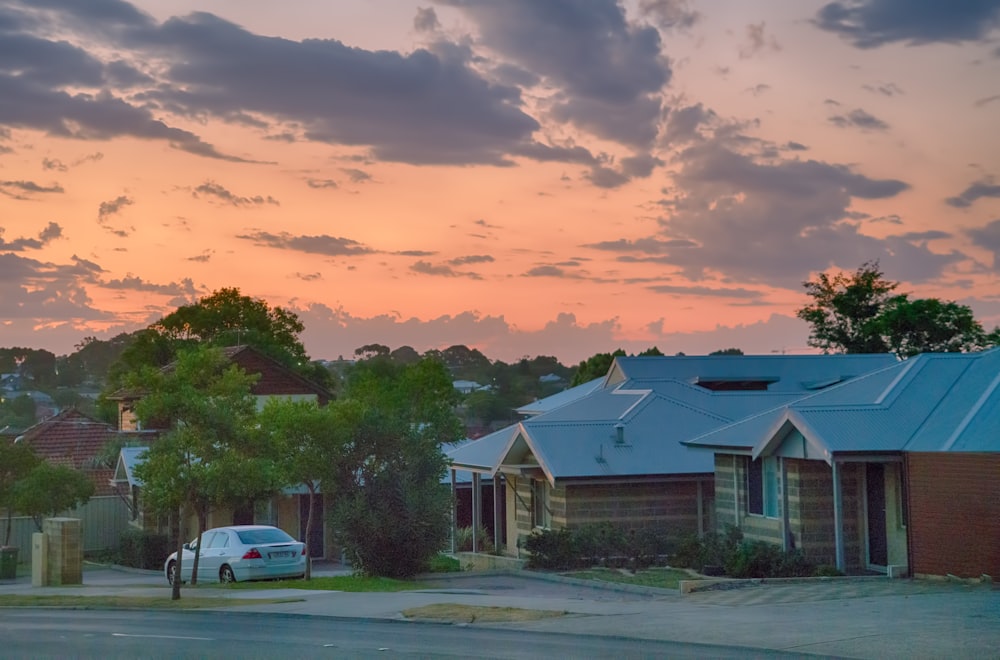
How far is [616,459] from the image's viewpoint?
30.6 meters

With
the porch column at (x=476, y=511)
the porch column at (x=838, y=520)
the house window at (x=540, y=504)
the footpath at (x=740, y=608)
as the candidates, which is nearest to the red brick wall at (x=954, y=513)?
the footpath at (x=740, y=608)

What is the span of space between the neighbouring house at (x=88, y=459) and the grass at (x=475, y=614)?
23.7 meters

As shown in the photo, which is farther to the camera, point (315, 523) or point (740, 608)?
point (315, 523)

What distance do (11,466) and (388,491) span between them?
1798 cm

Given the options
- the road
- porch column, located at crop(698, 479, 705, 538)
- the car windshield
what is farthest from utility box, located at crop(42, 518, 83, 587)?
porch column, located at crop(698, 479, 705, 538)

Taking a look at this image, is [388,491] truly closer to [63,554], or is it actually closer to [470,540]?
[63,554]

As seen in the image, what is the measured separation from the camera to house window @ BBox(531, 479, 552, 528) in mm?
32031

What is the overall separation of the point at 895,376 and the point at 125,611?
1707 cm

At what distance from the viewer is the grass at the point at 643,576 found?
80.6ft

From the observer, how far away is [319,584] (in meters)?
25.8

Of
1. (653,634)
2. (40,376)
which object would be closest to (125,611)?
(653,634)

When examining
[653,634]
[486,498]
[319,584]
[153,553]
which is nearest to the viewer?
[653,634]

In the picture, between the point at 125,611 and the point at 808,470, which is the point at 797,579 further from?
the point at 125,611

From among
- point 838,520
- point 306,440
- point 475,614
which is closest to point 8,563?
point 306,440
